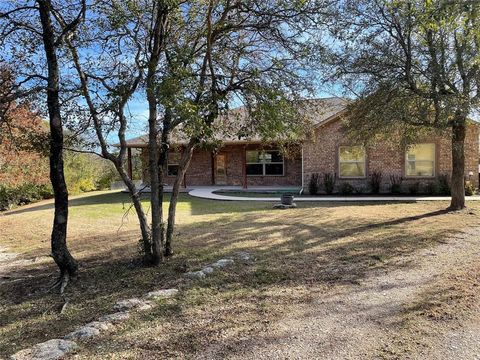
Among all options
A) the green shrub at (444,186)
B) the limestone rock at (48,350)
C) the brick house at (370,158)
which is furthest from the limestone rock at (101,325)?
the green shrub at (444,186)

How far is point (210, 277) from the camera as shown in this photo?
19.1 ft

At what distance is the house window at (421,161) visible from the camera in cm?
1792

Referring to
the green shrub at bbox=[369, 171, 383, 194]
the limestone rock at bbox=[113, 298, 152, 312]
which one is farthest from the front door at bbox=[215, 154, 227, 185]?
the limestone rock at bbox=[113, 298, 152, 312]

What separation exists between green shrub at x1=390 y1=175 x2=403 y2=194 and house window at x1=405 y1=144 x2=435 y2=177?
0.56 meters

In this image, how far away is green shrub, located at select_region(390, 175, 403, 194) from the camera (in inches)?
699

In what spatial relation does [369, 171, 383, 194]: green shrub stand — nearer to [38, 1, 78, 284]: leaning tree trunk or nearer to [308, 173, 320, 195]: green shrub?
[308, 173, 320, 195]: green shrub

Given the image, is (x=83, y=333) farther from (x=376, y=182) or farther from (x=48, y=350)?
(x=376, y=182)

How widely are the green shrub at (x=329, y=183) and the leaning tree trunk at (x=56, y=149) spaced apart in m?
14.3

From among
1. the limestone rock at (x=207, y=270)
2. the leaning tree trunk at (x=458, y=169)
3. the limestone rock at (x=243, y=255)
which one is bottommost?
the limestone rock at (x=243, y=255)

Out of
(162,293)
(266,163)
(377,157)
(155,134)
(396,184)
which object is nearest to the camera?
(162,293)

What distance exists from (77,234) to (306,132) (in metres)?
6.77

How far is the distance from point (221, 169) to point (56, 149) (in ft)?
59.6

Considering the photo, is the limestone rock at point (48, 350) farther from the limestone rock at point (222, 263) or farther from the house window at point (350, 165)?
the house window at point (350, 165)

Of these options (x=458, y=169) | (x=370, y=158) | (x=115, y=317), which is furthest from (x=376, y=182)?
(x=115, y=317)
